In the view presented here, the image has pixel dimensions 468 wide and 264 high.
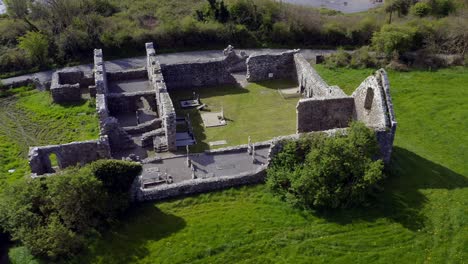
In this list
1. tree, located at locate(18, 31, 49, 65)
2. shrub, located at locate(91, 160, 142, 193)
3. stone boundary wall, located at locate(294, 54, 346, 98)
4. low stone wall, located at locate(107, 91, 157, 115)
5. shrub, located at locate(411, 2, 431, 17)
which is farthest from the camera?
shrub, located at locate(411, 2, 431, 17)

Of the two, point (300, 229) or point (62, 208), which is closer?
point (62, 208)

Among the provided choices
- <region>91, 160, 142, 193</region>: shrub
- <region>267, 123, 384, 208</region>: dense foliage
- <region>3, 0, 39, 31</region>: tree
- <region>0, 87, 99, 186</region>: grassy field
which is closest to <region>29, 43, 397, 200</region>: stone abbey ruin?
<region>91, 160, 142, 193</region>: shrub

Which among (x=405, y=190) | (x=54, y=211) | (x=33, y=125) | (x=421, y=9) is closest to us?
(x=54, y=211)

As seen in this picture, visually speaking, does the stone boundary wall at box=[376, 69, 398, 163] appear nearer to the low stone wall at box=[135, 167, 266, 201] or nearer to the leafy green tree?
the low stone wall at box=[135, 167, 266, 201]

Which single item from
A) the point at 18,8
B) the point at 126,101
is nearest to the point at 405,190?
the point at 126,101

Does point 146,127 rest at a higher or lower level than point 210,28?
lower

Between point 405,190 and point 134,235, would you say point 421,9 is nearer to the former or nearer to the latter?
point 405,190
